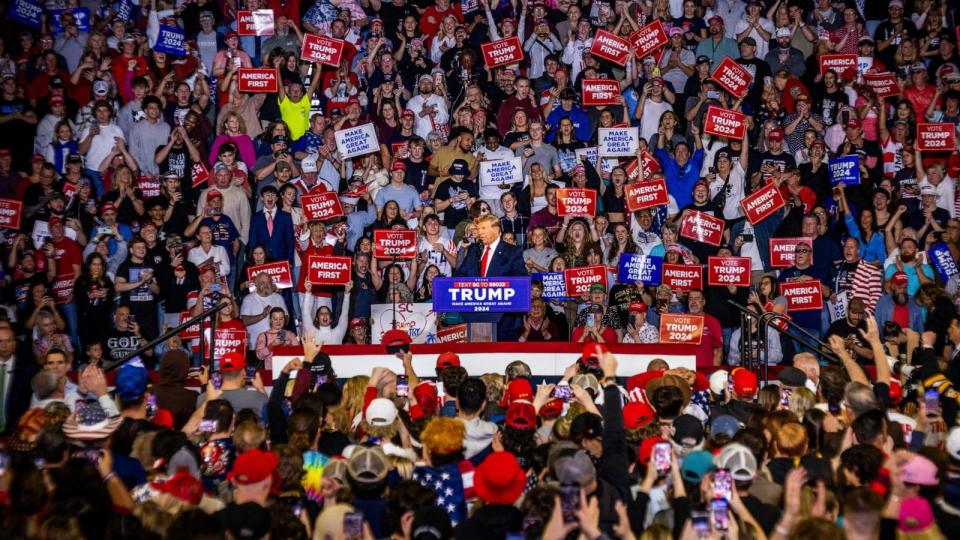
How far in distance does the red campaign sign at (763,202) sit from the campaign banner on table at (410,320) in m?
Answer: 4.80

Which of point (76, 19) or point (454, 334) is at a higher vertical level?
point (76, 19)

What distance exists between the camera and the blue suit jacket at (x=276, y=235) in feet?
53.1

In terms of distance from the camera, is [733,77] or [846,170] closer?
[846,170]

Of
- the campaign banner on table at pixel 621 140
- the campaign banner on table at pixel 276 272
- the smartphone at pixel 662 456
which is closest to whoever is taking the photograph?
the smartphone at pixel 662 456

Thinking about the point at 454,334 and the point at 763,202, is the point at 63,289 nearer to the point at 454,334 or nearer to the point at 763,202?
the point at 454,334

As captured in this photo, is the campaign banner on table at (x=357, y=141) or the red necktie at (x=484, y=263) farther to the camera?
the campaign banner on table at (x=357, y=141)

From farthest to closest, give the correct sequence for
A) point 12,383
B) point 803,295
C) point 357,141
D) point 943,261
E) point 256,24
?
point 256,24
point 357,141
point 943,261
point 803,295
point 12,383

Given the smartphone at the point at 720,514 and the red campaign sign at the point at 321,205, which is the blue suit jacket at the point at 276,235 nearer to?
the red campaign sign at the point at 321,205

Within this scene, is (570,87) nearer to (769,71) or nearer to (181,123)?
(769,71)

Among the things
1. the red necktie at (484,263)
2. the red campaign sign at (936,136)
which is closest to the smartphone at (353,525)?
the red necktie at (484,263)

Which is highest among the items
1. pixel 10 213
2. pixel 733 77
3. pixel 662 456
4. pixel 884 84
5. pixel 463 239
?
pixel 733 77

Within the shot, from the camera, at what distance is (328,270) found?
588 inches

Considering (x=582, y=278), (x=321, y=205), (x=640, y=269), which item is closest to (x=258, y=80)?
(x=321, y=205)

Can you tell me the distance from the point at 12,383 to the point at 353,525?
6.93 m
